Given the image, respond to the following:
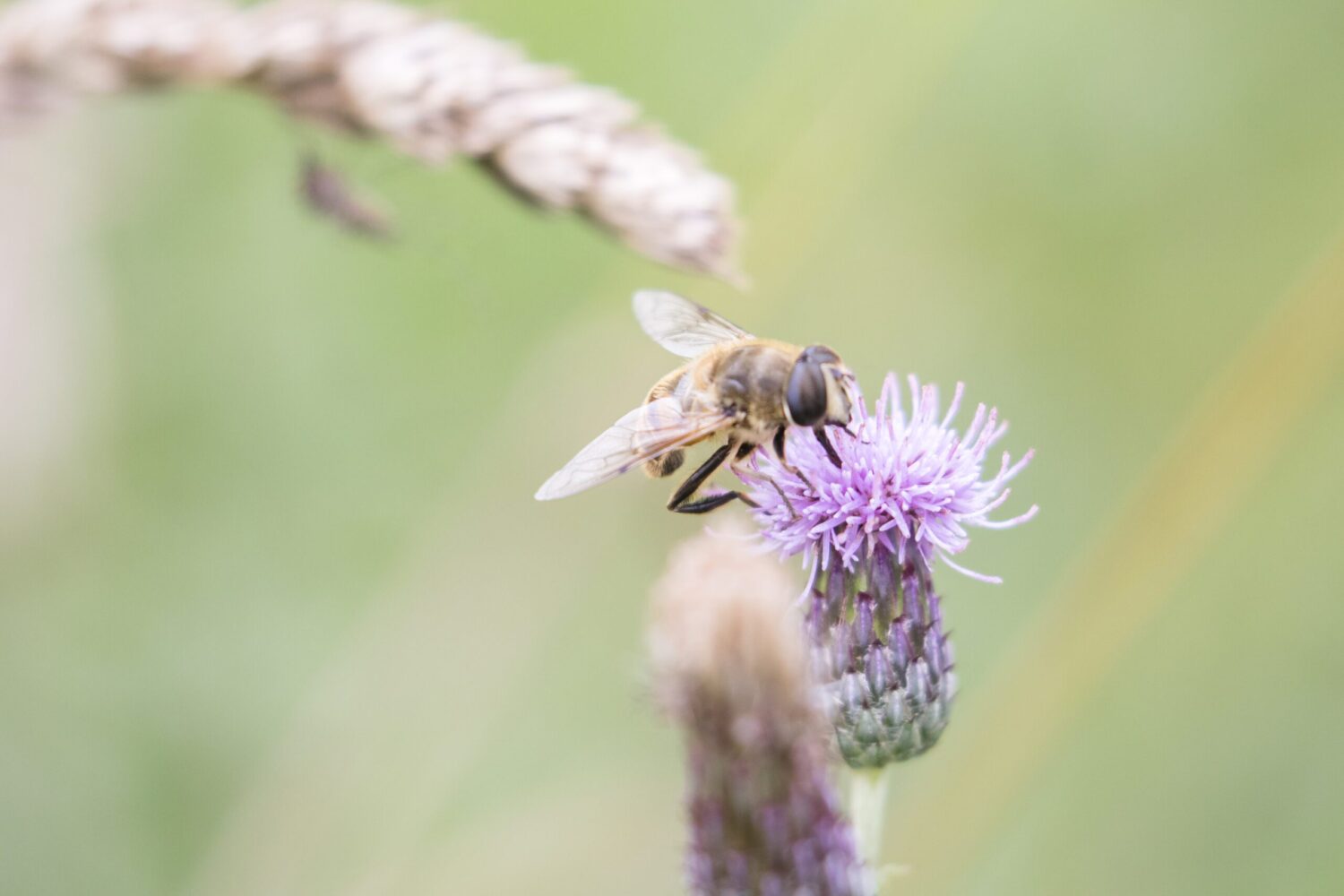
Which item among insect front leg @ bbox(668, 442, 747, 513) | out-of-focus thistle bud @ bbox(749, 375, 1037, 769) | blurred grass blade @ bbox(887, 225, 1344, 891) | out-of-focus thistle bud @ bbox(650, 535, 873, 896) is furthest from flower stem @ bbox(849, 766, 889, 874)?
blurred grass blade @ bbox(887, 225, 1344, 891)

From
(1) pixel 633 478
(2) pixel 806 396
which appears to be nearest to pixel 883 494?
(2) pixel 806 396

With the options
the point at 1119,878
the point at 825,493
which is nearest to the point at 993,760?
the point at 1119,878

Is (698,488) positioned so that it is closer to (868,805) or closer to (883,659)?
(883,659)

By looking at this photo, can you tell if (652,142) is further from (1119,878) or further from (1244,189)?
(1244,189)

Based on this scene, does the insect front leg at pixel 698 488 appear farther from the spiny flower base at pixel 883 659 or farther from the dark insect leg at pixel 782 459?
the spiny flower base at pixel 883 659

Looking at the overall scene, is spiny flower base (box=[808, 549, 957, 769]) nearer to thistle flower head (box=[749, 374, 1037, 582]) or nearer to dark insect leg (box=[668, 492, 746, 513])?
thistle flower head (box=[749, 374, 1037, 582])

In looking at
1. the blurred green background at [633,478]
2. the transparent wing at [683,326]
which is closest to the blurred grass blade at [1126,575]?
the blurred green background at [633,478]
